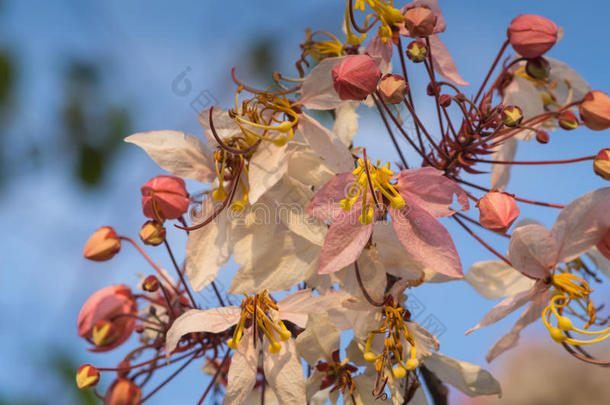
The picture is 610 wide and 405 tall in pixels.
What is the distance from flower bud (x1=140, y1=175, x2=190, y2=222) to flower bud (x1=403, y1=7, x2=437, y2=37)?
1.61 feet

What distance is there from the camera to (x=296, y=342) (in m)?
0.99

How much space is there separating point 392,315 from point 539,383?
2876 millimetres

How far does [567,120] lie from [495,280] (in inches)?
13.1

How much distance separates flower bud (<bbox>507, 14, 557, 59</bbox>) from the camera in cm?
101

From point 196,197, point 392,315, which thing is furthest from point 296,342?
point 196,197

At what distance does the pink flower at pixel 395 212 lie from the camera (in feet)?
2.88

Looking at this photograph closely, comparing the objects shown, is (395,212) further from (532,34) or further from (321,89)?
(532,34)

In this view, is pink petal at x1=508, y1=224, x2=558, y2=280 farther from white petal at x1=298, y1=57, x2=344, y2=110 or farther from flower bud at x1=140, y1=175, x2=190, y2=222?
flower bud at x1=140, y1=175, x2=190, y2=222

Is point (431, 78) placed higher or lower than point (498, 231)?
higher

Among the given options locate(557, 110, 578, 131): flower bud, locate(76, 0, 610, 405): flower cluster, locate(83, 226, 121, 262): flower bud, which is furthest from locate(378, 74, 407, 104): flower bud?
locate(83, 226, 121, 262): flower bud

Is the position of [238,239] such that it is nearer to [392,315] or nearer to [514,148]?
[392,315]

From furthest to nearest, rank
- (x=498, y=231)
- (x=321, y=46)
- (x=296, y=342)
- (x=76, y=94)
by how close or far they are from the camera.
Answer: (x=76, y=94)
(x=321, y=46)
(x=296, y=342)
(x=498, y=231)

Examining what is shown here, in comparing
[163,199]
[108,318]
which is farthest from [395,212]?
[108,318]

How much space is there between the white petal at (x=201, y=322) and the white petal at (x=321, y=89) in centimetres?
38
